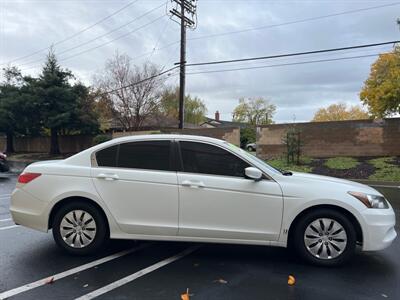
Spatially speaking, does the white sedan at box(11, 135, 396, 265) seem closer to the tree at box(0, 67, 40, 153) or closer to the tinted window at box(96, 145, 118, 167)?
the tinted window at box(96, 145, 118, 167)

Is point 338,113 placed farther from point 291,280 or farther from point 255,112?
point 291,280

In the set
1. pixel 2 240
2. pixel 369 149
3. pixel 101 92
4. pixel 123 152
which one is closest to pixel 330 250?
pixel 123 152

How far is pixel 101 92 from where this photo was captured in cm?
2884

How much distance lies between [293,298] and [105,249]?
265cm

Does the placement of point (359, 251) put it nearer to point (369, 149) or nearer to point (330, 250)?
point (330, 250)

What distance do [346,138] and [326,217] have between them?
1518 cm

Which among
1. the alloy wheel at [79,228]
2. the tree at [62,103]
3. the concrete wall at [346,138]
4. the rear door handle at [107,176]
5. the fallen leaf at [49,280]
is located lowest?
the fallen leaf at [49,280]

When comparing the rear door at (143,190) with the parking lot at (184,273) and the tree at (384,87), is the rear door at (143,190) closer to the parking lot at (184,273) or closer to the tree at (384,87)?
the parking lot at (184,273)

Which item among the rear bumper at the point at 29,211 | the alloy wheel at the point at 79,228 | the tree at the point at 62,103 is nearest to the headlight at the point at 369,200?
the alloy wheel at the point at 79,228

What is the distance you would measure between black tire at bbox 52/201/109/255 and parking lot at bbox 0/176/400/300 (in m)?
0.11

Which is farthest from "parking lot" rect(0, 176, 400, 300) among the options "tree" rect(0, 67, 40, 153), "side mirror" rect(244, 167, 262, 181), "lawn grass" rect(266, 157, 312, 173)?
"tree" rect(0, 67, 40, 153)

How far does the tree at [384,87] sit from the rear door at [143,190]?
24.9 m

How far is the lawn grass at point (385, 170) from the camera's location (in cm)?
1332

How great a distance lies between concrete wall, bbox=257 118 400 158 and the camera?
17.2 m
